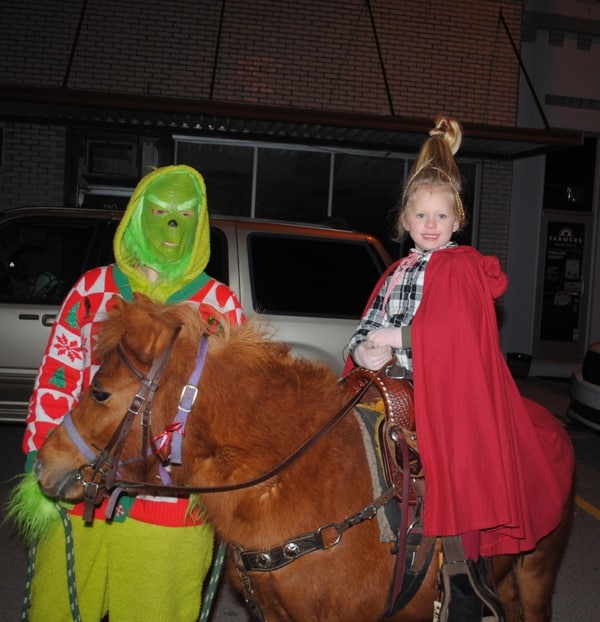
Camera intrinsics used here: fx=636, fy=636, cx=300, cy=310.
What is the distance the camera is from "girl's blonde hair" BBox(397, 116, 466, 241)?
2.53 metres

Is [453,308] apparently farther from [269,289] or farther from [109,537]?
[269,289]

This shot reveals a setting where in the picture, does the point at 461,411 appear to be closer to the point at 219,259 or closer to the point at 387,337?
the point at 387,337

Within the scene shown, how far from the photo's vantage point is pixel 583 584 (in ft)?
15.1

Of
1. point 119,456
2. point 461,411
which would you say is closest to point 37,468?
point 119,456

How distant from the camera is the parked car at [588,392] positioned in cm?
733

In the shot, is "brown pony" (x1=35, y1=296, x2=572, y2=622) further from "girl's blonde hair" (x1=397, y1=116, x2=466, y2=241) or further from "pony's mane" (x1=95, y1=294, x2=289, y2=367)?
"girl's blonde hair" (x1=397, y1=116, x2=466, y2=241)

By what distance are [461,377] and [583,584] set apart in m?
3.33

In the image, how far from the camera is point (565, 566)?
4.89m

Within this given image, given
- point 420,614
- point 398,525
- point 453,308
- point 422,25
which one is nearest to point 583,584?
point 420,614

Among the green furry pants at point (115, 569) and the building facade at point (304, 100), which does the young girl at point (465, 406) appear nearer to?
the green furry pants at point (115, 569)

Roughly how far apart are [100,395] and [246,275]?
13.4 ft

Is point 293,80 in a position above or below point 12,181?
above

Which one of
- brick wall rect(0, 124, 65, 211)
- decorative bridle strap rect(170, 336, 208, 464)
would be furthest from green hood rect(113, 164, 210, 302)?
brick wall rect(0, 124, 65, 211)

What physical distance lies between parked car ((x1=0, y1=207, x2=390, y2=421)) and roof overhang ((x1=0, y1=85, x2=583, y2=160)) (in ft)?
12.4
